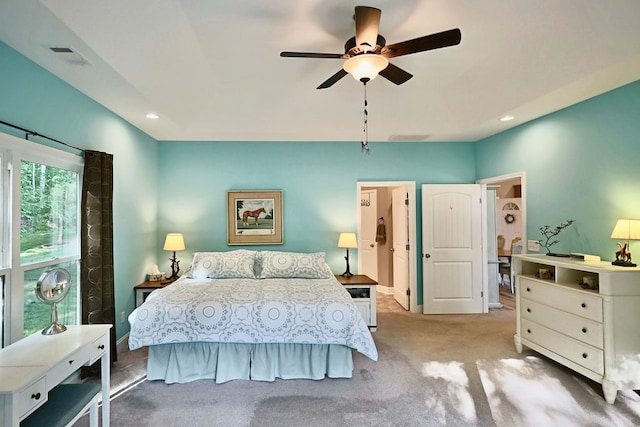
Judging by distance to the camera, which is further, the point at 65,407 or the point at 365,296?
the point at 365,296

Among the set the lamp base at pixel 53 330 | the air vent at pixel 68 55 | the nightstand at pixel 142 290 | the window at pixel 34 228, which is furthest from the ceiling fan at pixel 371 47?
the nightstand at pixel 142 290

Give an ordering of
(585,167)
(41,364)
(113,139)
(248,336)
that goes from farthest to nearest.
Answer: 1. (113,139)
2. (585,167)
3. (248,336)
4. (41,364)

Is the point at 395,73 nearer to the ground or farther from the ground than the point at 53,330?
farther from the ground

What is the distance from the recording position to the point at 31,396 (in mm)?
1493

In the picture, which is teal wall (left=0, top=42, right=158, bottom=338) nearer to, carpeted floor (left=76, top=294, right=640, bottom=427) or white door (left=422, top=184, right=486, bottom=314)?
carpeted floor (left=76, top=294, right=640, bottom=427)

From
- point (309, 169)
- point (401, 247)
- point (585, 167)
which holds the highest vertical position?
point (309, 169)

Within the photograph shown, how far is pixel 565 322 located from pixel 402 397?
162 centimetres

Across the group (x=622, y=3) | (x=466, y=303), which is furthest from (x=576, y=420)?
(x=622, y=3)

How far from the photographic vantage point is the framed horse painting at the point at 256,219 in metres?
4.58

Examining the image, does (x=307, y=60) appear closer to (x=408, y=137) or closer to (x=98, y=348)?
(x=408, y=137)

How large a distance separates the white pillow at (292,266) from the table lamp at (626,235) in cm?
276

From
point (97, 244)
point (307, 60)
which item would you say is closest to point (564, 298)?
point (307, 60)

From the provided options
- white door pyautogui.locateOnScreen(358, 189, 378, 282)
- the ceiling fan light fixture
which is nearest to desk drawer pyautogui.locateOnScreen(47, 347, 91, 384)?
the ceiling fan light fixture

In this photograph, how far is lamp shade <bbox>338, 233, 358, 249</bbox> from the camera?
14.4 ft
